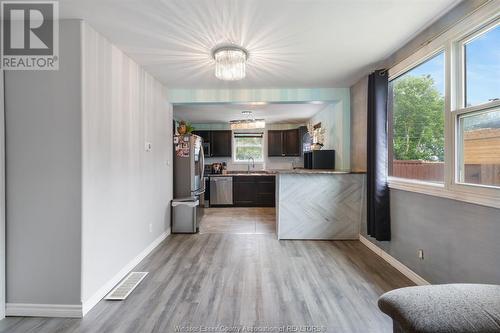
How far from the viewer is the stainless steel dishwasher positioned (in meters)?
6.99

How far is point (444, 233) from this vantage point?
2242mm

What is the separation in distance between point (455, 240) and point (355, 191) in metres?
1.90

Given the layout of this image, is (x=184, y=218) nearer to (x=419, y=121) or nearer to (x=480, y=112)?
A: (x=419, y=121)

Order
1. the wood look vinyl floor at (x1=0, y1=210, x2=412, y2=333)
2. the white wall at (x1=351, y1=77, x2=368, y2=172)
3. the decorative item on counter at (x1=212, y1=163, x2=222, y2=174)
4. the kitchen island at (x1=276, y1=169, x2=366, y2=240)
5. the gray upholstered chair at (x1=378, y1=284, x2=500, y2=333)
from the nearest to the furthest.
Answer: the gray upholstered chair at (x1=378, y1=284, x2=500, y2=333) → the wood look vinyl floor at (x1=0, y1=210, x2=412, y2=333) → the white wall at (x1=351, y1=77, x2=368, y2=172) → the kitchen island at (x1=276, y1=169, x2=366, y2=240) → the decorative item on counter at (x1=212, y1=163, x2=222, y2=174)

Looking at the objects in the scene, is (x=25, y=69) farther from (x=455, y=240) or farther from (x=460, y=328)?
(x=455, y=240)

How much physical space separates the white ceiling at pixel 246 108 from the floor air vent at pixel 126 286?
10.9ft

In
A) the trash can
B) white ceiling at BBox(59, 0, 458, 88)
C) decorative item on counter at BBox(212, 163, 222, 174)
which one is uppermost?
white ceiling at BBox(59, 0, 458, 88)

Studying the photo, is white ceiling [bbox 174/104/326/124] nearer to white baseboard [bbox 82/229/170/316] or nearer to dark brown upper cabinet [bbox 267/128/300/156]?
dark brown upper cabinet [bbox 267/128/300/156]

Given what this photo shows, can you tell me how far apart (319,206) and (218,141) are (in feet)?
14.1

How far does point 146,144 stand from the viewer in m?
3.46

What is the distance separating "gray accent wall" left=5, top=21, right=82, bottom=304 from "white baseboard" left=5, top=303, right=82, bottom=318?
0.04m

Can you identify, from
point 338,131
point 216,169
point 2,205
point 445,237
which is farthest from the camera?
point 216,169

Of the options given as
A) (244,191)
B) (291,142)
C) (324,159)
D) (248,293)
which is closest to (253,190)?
(244,191)

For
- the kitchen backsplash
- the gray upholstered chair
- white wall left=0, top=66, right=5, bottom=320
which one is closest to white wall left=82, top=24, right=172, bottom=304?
white wall left=0, top=66, right=5, bottom=320
